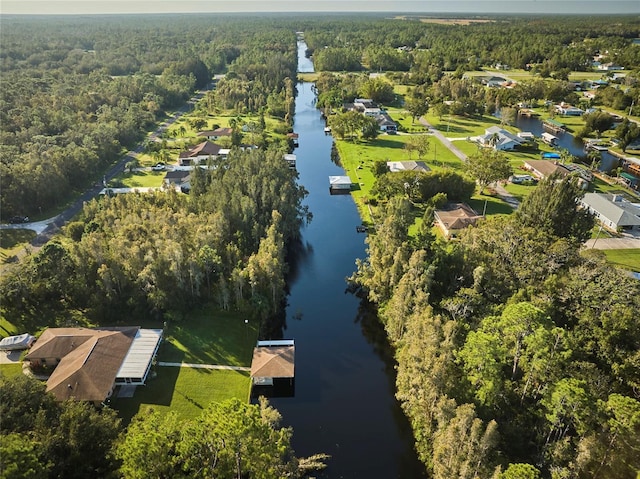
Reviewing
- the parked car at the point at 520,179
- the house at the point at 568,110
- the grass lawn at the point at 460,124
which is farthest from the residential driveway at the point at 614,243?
the house at the point at 568,110

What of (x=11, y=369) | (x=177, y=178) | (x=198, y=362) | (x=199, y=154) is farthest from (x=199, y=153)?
(x=198, y=362)

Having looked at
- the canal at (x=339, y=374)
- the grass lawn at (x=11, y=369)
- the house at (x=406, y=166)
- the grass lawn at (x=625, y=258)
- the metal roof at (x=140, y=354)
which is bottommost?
the canal at (x=339, y=374)

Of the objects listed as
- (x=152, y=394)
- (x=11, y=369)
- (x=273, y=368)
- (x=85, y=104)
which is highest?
(x=85, y=104)

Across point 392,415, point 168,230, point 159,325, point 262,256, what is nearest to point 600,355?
point 392,415

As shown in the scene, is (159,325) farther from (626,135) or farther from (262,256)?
(626,135)

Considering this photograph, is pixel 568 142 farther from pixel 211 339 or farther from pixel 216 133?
pixel 211 339

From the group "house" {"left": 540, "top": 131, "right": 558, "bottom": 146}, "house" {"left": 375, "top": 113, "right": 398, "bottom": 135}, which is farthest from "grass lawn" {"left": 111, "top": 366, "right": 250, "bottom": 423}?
"house" {"left": 540, "top": 131, "right": 558, "bottom": 146}

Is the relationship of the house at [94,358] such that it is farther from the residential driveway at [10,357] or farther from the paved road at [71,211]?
the paved road at [71,211]

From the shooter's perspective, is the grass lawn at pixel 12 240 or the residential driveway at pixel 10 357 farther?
the grass lawn at pixel 12 240
